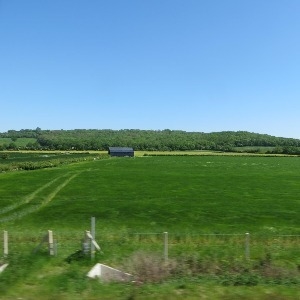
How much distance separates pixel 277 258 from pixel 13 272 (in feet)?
39.0

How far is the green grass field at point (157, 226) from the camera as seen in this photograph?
1113 cm

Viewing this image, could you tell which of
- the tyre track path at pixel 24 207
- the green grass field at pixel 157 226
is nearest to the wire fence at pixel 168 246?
the green grass field at pixel 157 226

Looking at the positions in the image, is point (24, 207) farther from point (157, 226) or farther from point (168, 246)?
point (168, 246)

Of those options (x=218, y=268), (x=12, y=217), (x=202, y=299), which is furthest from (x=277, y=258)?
(x=12, y=217)

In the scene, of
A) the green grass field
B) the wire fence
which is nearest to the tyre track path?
the green grass field

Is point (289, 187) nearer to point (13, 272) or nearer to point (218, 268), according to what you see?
point (218, 268)

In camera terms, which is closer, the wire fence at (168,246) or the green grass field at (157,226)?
the green grass field at (157,226)

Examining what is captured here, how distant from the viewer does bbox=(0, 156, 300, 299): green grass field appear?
36.5 ft

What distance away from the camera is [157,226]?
29547 mm

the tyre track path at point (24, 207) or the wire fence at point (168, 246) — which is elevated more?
the wire fence at point (168, 246)

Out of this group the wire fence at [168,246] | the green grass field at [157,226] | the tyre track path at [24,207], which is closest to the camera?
the green grass field at [157,226]

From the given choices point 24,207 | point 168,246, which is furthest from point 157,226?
point 24,207

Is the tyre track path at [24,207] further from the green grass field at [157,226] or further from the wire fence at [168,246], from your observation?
the wire fence at [168,246]

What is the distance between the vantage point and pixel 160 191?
50.5 m
